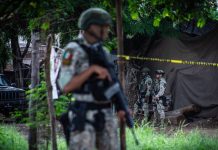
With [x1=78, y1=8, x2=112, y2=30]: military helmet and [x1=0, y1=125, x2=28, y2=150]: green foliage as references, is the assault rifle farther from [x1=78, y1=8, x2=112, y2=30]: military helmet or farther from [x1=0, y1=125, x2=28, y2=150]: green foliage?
[x1=0, y1=125, x2=28, y2=150]: green foliage

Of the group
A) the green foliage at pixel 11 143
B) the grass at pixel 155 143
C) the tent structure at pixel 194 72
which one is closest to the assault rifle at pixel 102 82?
the grass at pixel 155 143

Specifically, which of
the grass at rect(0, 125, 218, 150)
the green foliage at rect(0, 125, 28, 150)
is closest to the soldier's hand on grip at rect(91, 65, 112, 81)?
the grass at rect(0, 125, 218, 150)

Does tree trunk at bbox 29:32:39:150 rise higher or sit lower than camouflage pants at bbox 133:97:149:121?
higher

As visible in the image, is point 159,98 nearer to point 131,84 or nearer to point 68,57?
point 131,84

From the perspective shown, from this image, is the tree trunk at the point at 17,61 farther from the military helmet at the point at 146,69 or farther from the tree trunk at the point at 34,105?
the tree trunk at the point at 34,105

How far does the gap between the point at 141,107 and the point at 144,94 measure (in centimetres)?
90

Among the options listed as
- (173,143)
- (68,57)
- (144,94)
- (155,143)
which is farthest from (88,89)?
(144,94)

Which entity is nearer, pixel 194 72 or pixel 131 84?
pixel 194 72

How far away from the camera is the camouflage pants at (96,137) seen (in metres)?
4.37

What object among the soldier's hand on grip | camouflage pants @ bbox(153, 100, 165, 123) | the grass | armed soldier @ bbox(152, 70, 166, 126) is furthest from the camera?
armed soldier @ bbox(152, 70, 166, 126)

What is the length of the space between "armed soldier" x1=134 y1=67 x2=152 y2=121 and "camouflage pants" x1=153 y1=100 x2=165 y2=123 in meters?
0.33

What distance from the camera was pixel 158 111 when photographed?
14930 mm

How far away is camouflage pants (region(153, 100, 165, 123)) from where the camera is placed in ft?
48.1

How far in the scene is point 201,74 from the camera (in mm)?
16000
